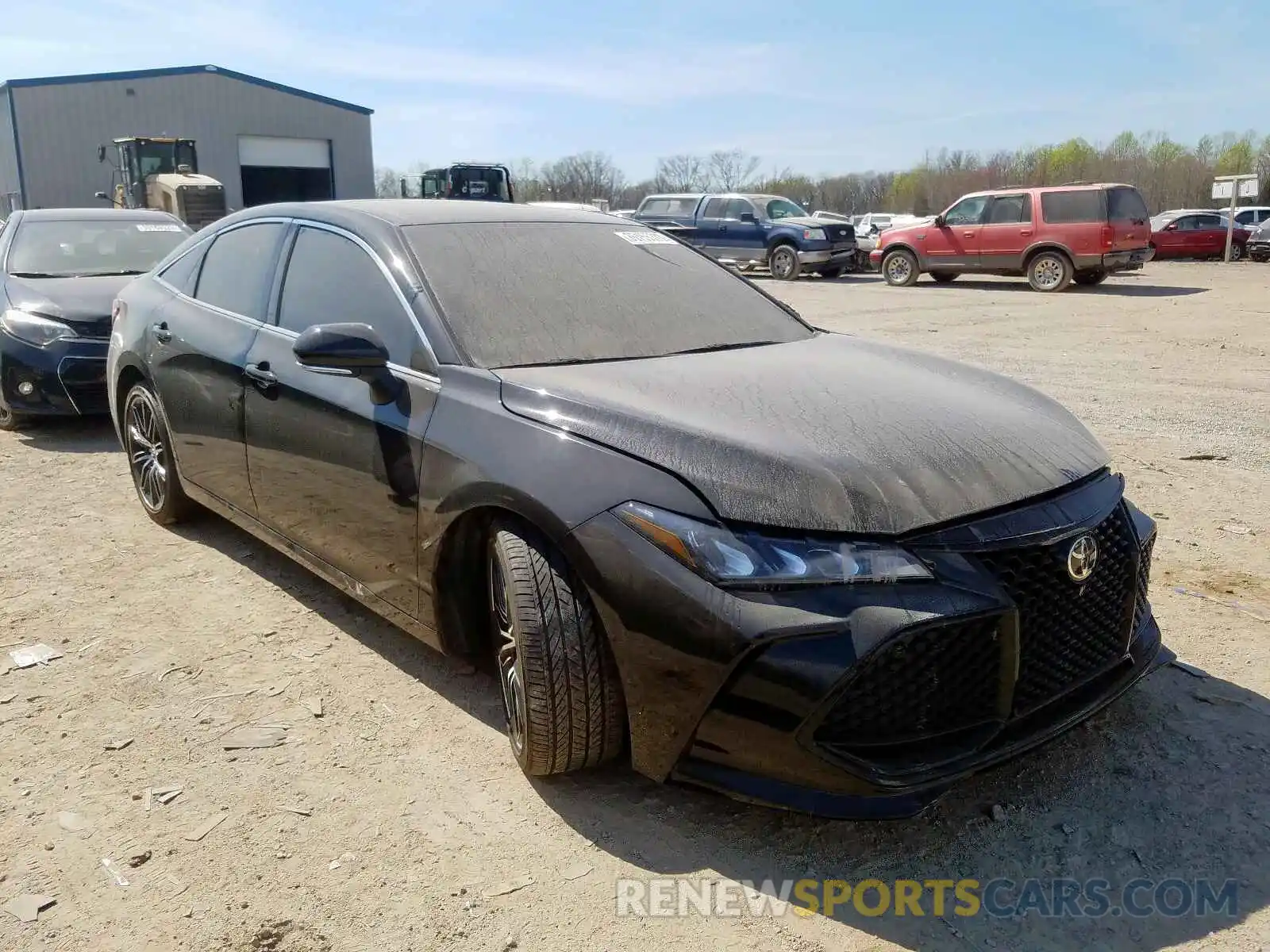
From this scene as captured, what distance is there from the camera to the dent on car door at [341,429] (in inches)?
120

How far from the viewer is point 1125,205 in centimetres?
1720

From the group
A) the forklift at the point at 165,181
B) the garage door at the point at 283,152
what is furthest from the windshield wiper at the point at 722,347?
the garage door at the point at 283,152

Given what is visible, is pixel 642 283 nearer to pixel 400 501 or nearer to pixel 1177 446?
pixel 400 501

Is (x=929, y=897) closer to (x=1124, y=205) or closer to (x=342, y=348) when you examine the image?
(x=342, y=348)

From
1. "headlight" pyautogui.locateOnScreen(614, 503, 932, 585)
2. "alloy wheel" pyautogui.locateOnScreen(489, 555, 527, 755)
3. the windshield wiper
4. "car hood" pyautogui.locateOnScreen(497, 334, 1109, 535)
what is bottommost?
"alloy wheel" pyautogui.locateOnScreen(489, 555, 527, 755)

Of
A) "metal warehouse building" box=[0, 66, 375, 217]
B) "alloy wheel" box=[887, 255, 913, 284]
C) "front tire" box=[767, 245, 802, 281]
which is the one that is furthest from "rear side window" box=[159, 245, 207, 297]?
"metal warehouse building" box=[0, 66, 375, 217]

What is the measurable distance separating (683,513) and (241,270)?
8.97 feet

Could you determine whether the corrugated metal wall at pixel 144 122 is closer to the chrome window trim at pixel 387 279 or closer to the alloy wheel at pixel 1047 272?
the alloy wheel at pixel 1047 272

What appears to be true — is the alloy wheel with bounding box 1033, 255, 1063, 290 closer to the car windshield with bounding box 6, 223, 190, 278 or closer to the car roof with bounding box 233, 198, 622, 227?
the car windshield with bounding box 6, 223, 190, 278

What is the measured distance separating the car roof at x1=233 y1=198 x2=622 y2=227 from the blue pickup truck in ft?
57.6

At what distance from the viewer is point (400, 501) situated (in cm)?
304

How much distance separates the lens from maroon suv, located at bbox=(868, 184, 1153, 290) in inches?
675

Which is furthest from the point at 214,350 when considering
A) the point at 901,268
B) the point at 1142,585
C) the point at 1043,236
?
the point at 901,268

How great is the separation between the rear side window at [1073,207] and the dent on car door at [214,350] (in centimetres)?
1634
